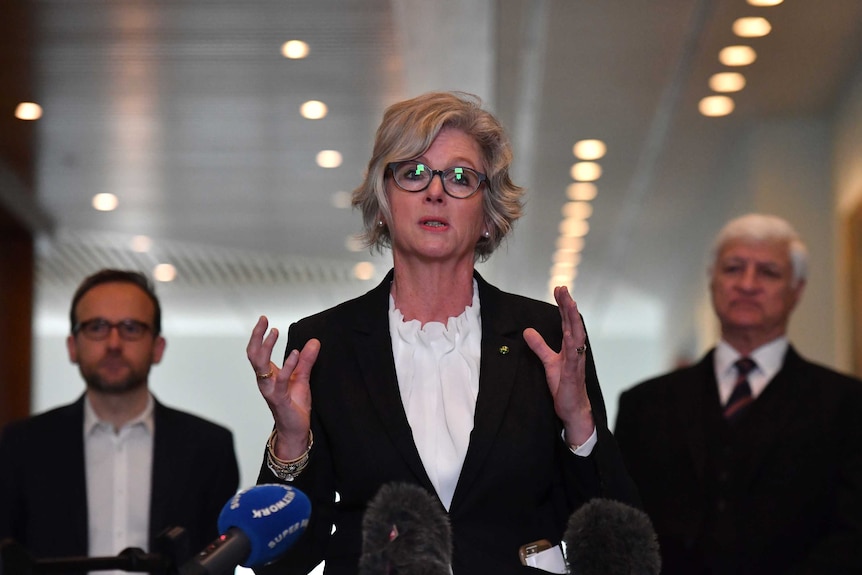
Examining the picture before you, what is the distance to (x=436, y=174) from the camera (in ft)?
8.50

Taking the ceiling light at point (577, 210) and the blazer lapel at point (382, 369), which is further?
the ceiling light at point (577, 210)

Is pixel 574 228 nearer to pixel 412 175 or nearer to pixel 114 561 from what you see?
pixel 412 175

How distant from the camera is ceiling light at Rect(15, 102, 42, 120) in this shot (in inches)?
330

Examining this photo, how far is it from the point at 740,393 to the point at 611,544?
9.25 feet

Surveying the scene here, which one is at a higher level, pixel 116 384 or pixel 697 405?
pixel 116 384

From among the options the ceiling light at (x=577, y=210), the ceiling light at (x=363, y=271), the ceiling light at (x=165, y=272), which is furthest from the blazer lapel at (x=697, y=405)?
the ceiling light at (x=165, y=272)

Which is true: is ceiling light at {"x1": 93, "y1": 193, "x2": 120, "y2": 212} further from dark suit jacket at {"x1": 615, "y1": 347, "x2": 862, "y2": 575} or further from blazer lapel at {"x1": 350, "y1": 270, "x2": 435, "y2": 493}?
blazer lapel at {"x1": 350, "y1": 270, "x2": 435, "y2": 493}

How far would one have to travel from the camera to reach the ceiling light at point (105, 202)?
11.0 m

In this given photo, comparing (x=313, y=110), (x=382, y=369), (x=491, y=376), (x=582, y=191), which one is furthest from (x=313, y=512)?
(x=582, y=191)

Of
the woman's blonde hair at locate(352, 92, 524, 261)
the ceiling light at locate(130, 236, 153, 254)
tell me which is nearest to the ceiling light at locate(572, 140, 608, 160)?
the ceiling light at locate(130, 236, 153, 254)

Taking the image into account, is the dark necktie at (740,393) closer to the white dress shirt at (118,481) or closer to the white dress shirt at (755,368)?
the white dress shirt at (755,368)

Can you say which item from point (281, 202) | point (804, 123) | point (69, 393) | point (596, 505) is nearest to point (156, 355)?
point (596, 505)

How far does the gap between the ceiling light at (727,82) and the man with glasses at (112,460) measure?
4852 mm

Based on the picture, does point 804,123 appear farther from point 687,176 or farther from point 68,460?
Result: point 68,460
